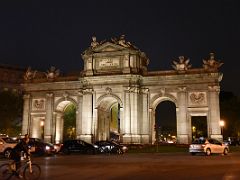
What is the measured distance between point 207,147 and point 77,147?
14.6 m

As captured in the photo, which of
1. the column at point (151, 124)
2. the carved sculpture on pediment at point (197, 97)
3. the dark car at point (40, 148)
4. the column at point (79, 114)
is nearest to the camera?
the dark car at point (40, 148)

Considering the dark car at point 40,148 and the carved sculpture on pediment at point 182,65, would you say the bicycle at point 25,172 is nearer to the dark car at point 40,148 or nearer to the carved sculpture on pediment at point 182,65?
the dark car at point 40,148

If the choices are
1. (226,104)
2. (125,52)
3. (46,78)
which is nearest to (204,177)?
(125,52)

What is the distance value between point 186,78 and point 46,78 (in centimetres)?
2265

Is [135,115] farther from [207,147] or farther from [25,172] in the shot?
[25,172]

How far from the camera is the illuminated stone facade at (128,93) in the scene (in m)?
49.2

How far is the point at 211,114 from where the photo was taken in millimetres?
48656

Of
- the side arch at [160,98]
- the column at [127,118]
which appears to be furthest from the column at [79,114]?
the side arch at [160,98]

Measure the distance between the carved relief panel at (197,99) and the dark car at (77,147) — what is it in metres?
17.1

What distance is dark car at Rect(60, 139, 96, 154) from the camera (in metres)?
39.9

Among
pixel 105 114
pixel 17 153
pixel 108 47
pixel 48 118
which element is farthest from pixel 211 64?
pixel 17 153

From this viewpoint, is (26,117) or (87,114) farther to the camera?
(26,117)

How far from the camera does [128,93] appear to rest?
165 ft

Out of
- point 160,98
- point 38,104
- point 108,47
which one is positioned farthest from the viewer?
point 38,104
